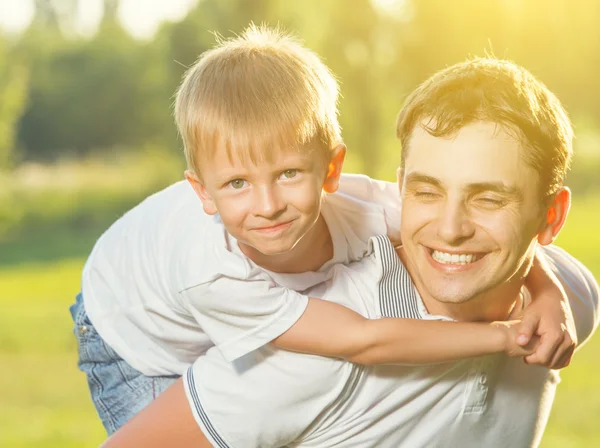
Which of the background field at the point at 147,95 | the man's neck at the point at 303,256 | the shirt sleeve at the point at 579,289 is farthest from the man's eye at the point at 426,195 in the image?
the background field at the point at 147,95

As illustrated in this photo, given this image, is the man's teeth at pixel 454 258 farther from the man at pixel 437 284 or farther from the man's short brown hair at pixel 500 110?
the man's short brown hair at pixel 500 110

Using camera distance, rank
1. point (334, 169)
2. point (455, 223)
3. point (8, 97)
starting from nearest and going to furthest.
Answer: point (455, 223) → point (334, 169) → point (8, 97)

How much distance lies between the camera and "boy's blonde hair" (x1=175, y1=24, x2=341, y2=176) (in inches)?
88.9

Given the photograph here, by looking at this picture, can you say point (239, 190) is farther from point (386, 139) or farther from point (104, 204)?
point (104, 204)

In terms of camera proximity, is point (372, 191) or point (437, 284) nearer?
point (437, 284)

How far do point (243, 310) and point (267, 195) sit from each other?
0.27m

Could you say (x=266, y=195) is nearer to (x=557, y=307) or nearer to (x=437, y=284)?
(x=437, y=284)

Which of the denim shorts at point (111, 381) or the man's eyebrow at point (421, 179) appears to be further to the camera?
the denim shorts at point (111, 381)

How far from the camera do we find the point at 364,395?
2.21 meters

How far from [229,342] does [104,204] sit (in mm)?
14603

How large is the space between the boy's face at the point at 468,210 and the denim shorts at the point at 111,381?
0.83 metres

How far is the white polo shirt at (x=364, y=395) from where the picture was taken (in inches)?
85.0

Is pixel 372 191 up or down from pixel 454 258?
up

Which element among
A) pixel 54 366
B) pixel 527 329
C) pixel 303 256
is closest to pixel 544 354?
pixel 527 329
